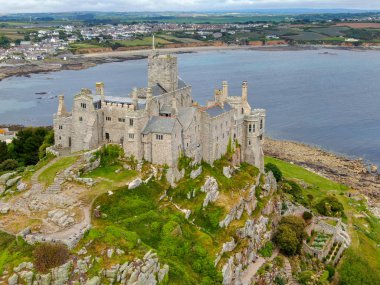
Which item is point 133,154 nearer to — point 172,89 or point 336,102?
point 172,89

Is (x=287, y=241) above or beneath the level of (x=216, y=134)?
beneath

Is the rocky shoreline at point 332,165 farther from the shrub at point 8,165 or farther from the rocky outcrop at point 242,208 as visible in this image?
the shrub at point 8,165

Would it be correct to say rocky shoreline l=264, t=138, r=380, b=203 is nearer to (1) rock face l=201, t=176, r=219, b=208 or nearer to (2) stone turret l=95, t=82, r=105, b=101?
(1) rock face l=201, t=176, r=219, b=208

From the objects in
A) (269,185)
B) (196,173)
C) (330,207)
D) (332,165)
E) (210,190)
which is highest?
(196,173)

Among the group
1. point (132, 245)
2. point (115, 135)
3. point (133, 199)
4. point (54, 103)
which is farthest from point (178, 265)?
point (54, 103)

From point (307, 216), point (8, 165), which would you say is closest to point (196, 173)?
point (307, 216)

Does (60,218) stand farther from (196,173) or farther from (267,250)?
(267,250)
